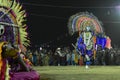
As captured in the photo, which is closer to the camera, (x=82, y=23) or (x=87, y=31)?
(x=82, y=23)

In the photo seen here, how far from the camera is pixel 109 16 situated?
43812 mm

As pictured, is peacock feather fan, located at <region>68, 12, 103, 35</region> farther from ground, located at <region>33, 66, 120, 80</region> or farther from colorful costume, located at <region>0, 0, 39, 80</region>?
colorful costume, located at <region>0, 0, 39, 80</region>

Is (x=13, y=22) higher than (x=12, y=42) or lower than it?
higher

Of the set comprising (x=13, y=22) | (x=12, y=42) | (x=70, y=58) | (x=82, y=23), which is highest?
(x=82, y=23)

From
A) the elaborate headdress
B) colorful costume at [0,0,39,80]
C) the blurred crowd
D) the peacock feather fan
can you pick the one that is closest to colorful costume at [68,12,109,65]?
the peacock feather fan

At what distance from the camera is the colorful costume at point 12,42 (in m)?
6.46

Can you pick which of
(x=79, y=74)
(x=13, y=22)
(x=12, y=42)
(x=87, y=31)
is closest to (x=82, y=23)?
(x=87, y=31)

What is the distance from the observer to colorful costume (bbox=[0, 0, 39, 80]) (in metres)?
6.46

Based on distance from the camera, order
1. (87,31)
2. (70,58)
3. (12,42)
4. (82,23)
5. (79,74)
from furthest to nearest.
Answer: (70,58) < (87,31) < (82,23) < (79,74) < (12,42)

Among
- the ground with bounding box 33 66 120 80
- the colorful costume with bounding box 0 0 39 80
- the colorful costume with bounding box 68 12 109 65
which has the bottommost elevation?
the ground with bounding box 33 66 120 80

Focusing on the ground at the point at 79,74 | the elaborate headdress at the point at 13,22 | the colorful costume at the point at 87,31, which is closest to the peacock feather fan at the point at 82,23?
the colorful costume at the point at 87,31

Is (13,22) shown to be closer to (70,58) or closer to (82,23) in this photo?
(82,23)

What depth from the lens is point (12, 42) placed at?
7.48 meters

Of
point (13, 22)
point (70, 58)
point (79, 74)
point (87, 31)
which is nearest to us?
point (13, 22)
